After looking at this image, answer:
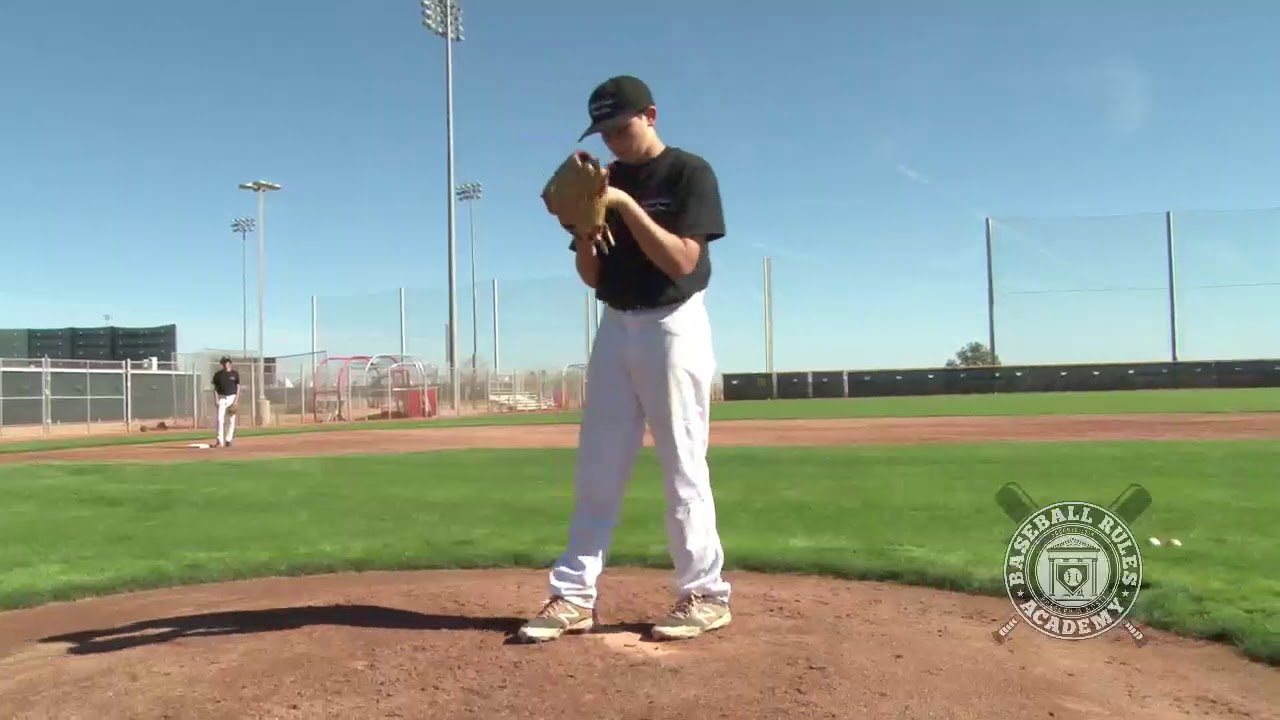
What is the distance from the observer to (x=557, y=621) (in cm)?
312

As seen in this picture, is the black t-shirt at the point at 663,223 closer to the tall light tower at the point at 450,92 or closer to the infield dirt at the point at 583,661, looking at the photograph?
the infield dirt at the point at 583,661

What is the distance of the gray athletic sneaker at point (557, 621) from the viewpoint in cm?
305

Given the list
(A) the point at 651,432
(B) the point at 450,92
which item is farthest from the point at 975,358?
(A) the point at 651,432

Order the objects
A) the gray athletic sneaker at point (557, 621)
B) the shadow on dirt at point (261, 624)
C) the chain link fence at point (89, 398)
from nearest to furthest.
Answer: the gray athletic sneaker at point (557, 621), the shadow on dirt at point (261, 624), the chain link fence at point (89, 398)

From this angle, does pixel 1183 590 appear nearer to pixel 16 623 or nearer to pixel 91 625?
pixel 91 625

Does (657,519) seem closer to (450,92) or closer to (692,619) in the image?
(692,619)

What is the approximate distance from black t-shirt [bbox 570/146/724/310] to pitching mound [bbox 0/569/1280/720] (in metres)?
1.13

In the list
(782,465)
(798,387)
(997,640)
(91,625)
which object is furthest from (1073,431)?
(798,387)

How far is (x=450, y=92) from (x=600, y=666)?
1140 inches

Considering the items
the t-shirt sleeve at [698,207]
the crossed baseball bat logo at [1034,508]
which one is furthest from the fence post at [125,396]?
the t-shirt sleeve at [698,207]

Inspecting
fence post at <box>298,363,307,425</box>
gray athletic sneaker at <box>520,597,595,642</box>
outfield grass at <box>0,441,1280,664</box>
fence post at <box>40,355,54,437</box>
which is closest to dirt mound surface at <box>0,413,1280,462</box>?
outfield grass at <box>0,441,1280,664</box>

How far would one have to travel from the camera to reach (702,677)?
2.73 metres

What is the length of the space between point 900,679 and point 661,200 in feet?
5.38

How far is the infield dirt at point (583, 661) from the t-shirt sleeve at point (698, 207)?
1.33 metres
